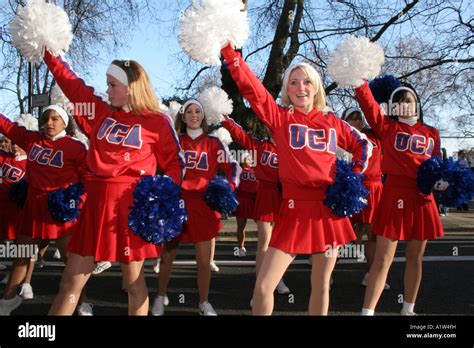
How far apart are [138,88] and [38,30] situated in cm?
70

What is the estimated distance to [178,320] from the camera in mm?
3168

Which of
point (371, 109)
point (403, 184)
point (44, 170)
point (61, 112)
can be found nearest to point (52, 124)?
point (61, 112)

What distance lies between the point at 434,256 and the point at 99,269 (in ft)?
16.6

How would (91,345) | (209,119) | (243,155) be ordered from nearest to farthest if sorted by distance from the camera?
1. (91,345)
2. (209,119)
3. (243,155)

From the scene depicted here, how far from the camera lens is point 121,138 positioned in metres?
3.07

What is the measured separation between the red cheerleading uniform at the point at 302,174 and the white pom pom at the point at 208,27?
33cm

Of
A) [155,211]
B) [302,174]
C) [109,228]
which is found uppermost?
[302,174]

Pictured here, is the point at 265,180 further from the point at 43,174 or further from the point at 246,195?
the point at 43,174

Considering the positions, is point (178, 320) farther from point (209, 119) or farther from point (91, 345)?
point (209, 119)

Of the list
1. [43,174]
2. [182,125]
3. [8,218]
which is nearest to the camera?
[43,174]

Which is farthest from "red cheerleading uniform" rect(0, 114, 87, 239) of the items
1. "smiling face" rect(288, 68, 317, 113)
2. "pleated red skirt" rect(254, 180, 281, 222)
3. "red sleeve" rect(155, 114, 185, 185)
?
"smiling face" rect(288, 68, 317, 113)

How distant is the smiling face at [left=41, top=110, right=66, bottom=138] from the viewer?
4.73 meters

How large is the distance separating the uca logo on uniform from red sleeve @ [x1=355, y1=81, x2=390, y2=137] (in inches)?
66.2

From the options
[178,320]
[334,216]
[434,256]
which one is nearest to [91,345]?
[178,320]
